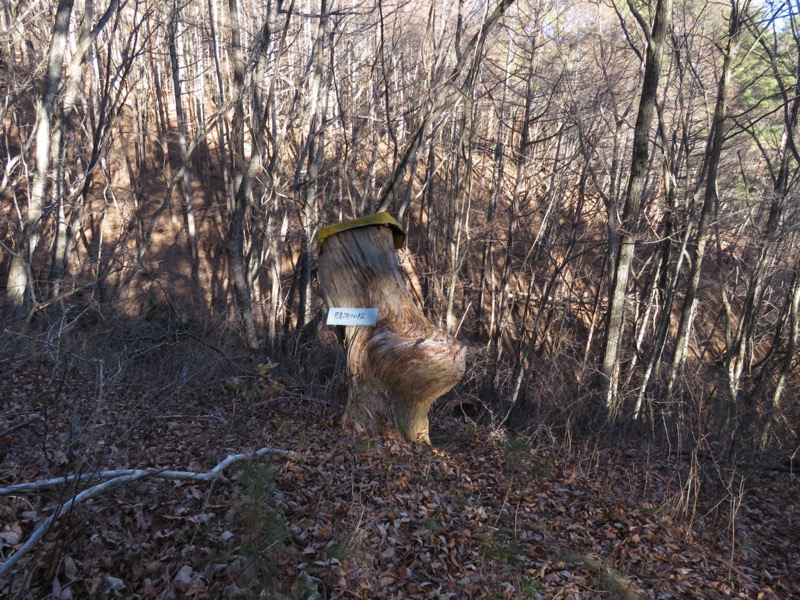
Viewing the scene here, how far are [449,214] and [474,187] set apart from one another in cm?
267

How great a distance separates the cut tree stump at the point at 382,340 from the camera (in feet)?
18.4

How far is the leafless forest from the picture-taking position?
28.0 ft

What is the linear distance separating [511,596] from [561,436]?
4191 millimetres

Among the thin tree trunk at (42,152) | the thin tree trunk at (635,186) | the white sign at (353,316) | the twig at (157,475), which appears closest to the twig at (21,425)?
the twig at (157,475)

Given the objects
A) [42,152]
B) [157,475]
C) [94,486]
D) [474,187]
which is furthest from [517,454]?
[474,187]

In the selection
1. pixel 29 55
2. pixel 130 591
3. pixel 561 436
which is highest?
pixel 29 55

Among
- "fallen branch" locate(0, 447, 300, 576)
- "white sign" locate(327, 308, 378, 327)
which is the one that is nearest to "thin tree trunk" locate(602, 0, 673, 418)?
"white sign" locate(327, 308, 378, 327)

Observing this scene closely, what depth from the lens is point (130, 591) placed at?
10.1 ft

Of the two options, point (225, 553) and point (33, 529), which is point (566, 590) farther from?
point (33, 529)

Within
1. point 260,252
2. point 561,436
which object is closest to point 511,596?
point 561,436

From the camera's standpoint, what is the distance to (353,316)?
5727mm

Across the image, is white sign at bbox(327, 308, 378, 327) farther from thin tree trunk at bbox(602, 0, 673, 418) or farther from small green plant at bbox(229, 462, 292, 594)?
thin tree trunk at bbox(602, 0, 673, 418)

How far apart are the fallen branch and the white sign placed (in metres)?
1.60

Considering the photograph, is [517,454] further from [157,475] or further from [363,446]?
[157,475]
